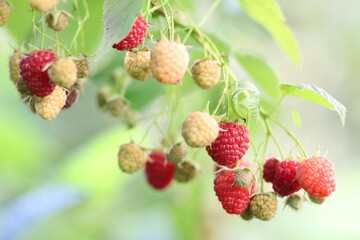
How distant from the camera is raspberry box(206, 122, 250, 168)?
202cm

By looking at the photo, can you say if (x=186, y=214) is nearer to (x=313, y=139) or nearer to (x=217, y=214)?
(x=217, y=214)

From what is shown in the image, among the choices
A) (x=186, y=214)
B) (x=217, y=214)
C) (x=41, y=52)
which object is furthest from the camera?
(x=217, y=214)

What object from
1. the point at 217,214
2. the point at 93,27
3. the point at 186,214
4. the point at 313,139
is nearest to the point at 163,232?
the point at 217,214

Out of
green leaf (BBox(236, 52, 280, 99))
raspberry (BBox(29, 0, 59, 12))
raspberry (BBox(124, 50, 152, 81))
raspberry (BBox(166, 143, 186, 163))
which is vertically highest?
raspberry (BBox(29, 0, 59, 12))

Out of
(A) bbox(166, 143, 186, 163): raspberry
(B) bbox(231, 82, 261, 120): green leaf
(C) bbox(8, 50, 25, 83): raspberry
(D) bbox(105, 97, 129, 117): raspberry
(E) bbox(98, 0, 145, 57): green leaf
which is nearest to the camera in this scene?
(E) bbox(98, 0, 145, 57): green leaf

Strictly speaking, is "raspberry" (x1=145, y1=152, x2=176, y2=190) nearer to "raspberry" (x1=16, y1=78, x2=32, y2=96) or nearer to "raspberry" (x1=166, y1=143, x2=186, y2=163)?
"raspberry" (x1=166, y1=143, x2=186, y2=163)

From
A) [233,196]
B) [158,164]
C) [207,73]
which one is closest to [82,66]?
[207,73]

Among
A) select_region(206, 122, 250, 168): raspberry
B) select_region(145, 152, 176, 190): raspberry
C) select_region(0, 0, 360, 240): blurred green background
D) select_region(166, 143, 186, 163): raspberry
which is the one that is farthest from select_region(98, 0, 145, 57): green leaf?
select_region(145, 152, 176, 190): raspberry

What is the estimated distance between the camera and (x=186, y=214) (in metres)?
4.19

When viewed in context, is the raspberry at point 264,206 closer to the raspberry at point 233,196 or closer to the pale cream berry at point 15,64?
the raspberry at point 233,196

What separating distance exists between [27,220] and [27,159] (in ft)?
2.35

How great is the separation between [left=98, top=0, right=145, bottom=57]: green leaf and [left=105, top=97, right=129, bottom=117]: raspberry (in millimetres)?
1011

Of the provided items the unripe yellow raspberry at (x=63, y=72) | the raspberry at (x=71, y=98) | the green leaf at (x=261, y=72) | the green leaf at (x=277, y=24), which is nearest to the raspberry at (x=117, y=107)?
the green leaf at (x=261, y=72)

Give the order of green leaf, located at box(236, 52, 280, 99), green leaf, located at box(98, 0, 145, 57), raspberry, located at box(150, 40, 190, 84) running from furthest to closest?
green leaf, located at box(236, 52, 280, 99) < green leaf, located at box(98, 0, 145, 57) < raspberry, located at box(150, 40, 190, 84)
